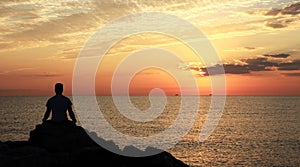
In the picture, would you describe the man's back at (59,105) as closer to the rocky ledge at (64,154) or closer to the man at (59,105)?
the man at (59,105)

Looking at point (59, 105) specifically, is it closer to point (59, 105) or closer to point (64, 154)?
point (59, 105)

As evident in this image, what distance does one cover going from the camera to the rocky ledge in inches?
595

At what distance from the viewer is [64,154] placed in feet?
52.1

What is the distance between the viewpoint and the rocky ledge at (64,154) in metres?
15.1

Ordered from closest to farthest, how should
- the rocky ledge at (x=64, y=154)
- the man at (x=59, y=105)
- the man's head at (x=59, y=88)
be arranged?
the rocky ledge at (x=64, y=154) < the man's head at (x=59, y=88) < the man at (x=59, y=105)

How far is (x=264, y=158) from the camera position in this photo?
6506 centimetres

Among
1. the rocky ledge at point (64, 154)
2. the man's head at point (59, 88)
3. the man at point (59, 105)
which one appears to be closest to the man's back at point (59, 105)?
the man at point (59, 105)

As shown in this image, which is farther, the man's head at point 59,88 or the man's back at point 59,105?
the man's back at point 59,105

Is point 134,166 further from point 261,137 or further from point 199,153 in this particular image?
point 261,137

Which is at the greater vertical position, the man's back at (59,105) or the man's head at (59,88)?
the man's head at (59,88)

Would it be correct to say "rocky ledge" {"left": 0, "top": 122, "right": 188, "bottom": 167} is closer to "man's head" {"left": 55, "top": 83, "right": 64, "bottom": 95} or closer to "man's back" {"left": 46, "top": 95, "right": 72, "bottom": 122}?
"man's back" {"left": 46, "top": 95, "right": 72, "bottom": 122}

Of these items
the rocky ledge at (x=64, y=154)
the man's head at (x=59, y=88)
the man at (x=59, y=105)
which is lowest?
the rocky ledge at (x=64, y=154)

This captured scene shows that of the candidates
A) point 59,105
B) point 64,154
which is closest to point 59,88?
point 59,105

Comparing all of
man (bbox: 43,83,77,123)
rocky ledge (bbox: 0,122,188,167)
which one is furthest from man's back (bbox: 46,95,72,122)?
rocky ledge (bbox: 0,122,188,167)
